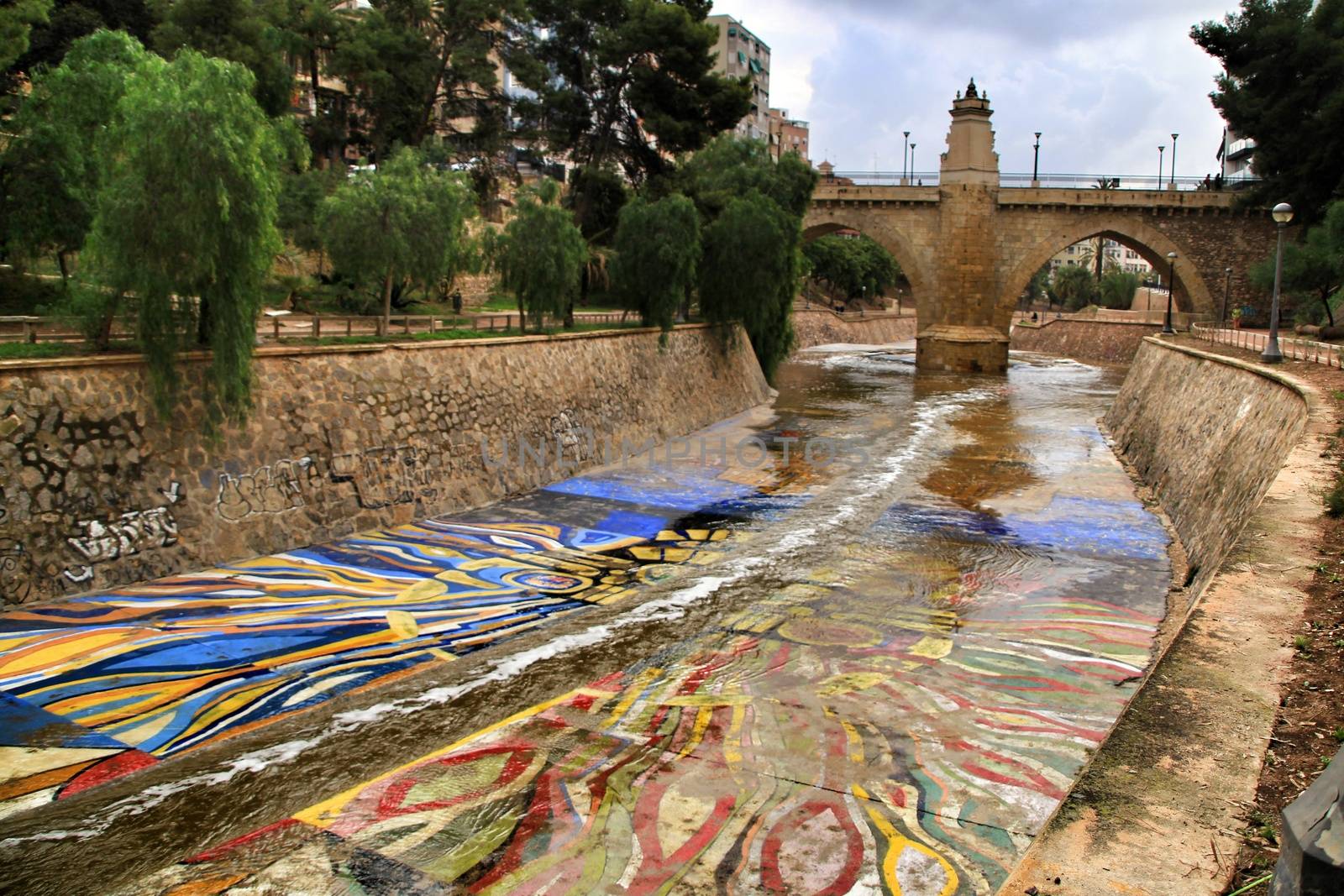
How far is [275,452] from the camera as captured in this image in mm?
18828

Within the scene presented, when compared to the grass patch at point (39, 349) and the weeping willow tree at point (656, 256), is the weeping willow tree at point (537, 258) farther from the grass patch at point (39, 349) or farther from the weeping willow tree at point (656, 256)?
the grass patch at point (39, 349)

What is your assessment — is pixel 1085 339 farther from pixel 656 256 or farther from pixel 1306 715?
pixel 1306 715

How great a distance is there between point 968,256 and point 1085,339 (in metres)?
21.0

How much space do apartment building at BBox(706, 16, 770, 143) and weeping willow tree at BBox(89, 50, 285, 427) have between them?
7765 centimetres

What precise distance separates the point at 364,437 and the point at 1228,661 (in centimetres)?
1678

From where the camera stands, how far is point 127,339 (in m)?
17.6

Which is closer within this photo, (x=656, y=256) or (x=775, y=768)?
(x=775, y=768)

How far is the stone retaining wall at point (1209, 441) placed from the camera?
1730cm

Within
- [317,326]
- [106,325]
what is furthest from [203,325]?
[317,326]

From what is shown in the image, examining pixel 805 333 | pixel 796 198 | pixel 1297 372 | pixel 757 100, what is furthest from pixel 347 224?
pixel 757 100

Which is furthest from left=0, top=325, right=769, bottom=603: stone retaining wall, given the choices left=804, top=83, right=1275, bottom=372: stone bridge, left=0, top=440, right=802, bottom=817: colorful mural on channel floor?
left=804, top=83, right=1275, bottom=372: stone bridge

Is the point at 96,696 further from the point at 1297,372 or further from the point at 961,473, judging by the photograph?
the point at 1297,372

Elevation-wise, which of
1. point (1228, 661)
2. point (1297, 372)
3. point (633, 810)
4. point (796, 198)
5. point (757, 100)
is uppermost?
point (757, 100)

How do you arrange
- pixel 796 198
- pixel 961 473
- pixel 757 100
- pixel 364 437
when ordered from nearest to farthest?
pixel 364 437 → pixel 961 473 → pixel 796 198 → pixel 757 100
